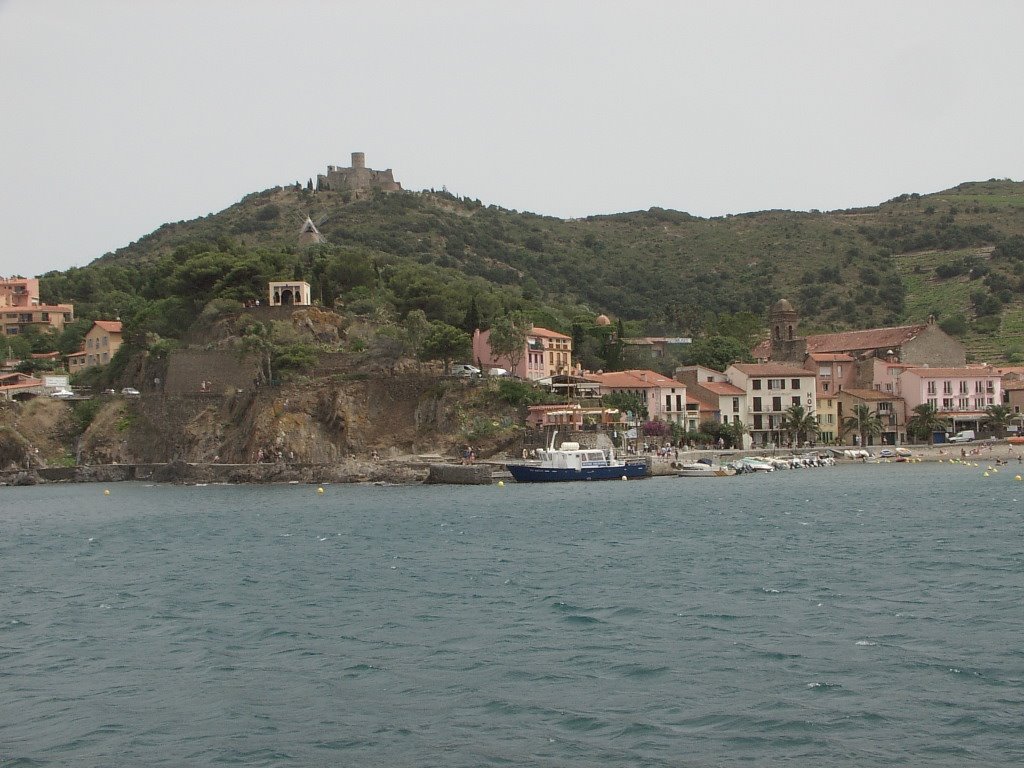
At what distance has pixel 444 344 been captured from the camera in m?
66.0

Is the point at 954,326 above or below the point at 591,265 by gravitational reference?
below

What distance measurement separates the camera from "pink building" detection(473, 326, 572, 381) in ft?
234

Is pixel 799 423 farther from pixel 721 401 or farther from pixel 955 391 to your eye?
pixel 955 391

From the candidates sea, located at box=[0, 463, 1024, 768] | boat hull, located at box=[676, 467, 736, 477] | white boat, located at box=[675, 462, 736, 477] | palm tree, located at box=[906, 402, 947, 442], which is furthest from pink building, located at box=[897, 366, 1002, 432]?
sea, located at box=[0, 463, 1024, 768]

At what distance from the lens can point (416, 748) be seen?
14.1m

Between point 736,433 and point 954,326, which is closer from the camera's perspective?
point 736,433

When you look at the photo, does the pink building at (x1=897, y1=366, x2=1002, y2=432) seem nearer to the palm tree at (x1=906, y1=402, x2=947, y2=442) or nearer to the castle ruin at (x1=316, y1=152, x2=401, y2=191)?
the palm tree at (x1=906, y1=402, x2=947, y2=442)

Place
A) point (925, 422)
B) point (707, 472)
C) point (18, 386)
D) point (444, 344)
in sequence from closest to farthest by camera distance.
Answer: point (707, 472), point (444, 344), point (925, 422), point (18, 386)

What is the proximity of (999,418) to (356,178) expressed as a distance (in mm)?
83450

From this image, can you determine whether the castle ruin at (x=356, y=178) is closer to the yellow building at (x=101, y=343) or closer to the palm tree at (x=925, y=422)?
the yellow building at (x=101, y=343)

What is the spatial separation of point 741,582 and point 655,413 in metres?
46.1

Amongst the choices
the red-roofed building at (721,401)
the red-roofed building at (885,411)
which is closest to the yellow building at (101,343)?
the red-roofed building at (721,401)

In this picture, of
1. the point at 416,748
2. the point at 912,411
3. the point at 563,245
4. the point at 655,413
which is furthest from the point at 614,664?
the point at 563,245

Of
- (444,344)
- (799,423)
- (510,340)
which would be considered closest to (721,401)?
(799,423)
